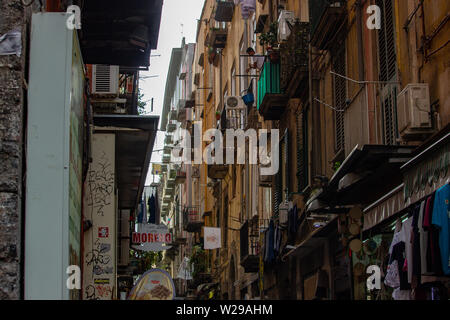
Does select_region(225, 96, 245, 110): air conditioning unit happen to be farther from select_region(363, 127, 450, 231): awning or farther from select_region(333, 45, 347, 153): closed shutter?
select_region(363, 127, 450, 231): awning

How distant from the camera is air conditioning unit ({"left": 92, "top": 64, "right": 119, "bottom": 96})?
16.0 meters

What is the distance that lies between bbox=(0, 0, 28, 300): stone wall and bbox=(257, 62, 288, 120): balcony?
16432 millimetres

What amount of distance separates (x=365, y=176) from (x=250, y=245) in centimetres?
1466

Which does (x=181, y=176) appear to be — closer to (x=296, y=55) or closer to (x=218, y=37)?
(x=218, y=37)

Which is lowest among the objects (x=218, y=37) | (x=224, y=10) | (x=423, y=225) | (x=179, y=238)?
(x=423, y=225)

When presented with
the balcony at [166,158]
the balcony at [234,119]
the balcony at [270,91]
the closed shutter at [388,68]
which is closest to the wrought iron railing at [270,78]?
the balcony at [270,91]

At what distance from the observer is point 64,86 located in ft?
17.5

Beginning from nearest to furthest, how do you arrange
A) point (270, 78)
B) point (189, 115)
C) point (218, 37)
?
1. point (270, 78)
2. point (218, 37)
3. point (189, 115)

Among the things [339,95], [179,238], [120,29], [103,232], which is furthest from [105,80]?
[179,238]

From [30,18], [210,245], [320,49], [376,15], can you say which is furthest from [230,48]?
[30,18]

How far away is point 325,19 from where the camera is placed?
54.2 ft

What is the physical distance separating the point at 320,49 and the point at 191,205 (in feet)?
115

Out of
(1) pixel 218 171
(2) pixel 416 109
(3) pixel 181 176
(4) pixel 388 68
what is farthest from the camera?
(3) pixel 181 176
